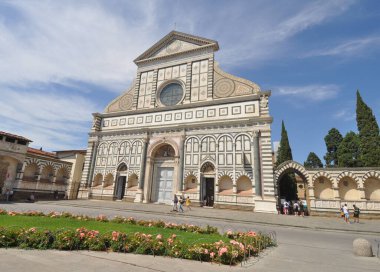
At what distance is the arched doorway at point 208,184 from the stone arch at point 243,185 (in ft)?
9.37

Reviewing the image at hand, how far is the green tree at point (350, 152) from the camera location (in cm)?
3127

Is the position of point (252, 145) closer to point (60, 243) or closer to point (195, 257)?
point (195, 257)

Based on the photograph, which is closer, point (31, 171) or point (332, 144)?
point (31, 171)

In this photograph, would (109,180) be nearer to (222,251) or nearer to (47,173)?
(47,173)

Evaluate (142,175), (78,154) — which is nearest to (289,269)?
(142,175)

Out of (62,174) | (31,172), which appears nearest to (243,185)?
(62,174)

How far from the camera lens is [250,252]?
692 cm

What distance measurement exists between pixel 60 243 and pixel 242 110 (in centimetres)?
2138

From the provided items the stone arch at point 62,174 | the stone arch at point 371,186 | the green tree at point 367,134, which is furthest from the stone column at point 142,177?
the green tree at point 367,134

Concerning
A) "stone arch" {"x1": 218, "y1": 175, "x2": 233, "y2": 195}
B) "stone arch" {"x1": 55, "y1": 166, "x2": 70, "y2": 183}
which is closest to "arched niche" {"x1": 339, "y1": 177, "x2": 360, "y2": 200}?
"stone arch" {"x1": 218, "y1": 175, "x2": 233, "y2": 195}

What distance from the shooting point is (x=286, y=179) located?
106 feet

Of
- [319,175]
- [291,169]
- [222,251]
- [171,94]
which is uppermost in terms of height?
[171,94]

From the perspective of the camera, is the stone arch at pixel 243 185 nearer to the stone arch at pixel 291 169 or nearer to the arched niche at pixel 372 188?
the stone arch at pixel 291 169

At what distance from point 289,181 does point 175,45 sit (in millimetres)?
25373
